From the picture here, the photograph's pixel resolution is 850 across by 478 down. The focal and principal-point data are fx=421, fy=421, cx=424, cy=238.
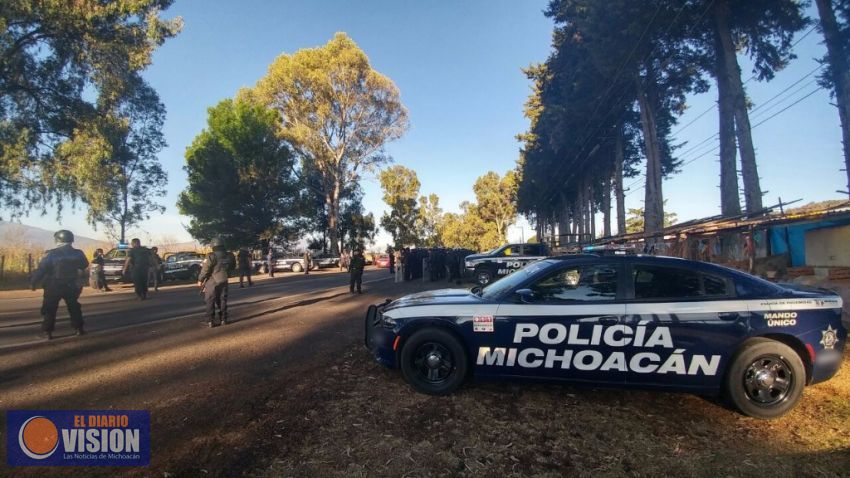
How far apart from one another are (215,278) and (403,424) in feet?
19.5

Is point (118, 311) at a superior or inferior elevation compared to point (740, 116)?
inferior

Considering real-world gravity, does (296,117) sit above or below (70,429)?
above

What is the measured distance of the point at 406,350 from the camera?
14.1 feet

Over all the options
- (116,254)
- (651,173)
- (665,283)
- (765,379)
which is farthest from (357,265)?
(651,173)

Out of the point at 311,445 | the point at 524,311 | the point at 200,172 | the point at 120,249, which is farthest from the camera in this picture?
the point at 200,172

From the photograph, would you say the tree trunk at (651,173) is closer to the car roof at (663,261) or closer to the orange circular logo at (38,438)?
the car roof at (663,261)

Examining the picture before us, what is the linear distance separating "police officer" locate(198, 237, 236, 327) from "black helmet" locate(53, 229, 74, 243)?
2073mm

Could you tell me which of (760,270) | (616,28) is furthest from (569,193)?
(760,270)

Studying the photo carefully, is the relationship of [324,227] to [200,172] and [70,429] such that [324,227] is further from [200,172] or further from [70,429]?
[70,429]

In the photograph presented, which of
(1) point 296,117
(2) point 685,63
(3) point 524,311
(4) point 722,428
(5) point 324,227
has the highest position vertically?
(1) point 296,117

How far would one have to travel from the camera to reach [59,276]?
690cm

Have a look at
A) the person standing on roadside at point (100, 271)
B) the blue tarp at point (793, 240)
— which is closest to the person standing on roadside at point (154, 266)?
the person standing on roadside at point (100, 271)

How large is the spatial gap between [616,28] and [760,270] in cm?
1066

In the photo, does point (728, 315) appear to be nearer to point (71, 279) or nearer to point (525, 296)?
point (525, 296)
